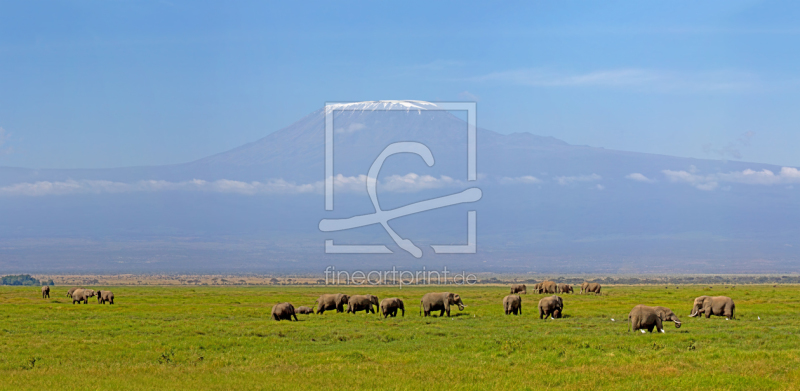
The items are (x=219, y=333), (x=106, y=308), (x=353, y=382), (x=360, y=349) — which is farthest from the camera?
(x=106, y=308)

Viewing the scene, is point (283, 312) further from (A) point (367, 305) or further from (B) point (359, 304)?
(A) point (367, 305)

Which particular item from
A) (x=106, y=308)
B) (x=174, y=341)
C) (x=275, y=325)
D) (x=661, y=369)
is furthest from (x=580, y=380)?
(x=106, y=308)

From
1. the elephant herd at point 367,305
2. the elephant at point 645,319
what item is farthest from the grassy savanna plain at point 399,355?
the elephant herd at point 367,305

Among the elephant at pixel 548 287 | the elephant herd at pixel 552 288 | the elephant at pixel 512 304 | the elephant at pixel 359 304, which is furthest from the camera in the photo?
the elephant at pixel 548 287

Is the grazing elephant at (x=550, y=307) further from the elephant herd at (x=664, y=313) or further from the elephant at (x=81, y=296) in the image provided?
the elephant at (x=81, y=296)

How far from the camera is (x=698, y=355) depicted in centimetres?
2480

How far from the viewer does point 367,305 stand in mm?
46125

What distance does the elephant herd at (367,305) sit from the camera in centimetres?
4103

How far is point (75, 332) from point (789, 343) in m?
27.1

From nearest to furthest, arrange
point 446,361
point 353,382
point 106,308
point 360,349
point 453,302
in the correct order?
point 353,382, point 446,361, point 360,349, point 453,302, point 106,308

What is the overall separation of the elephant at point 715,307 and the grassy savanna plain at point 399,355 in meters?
0.96

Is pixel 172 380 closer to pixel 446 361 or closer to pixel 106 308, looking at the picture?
pixel 446 361

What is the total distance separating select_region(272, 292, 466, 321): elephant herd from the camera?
135 ft

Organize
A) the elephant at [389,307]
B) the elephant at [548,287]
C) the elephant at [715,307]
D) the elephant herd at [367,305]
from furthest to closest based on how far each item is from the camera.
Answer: the elephant at [548,287]
the elephant at [389,307]
the elephant herd at [367,305]
the elephant at [715,307]
